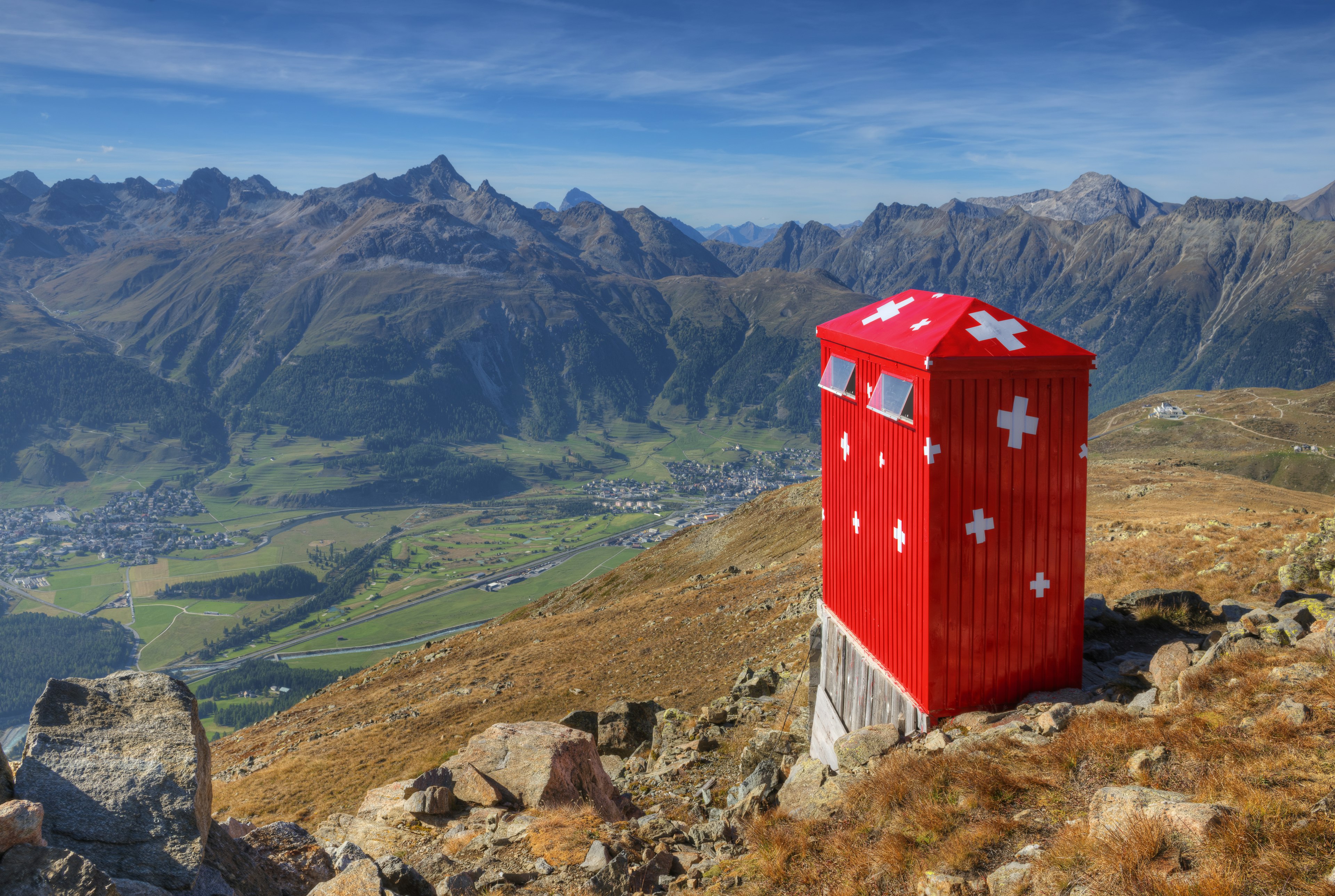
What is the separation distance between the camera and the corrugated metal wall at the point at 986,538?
36.0ft

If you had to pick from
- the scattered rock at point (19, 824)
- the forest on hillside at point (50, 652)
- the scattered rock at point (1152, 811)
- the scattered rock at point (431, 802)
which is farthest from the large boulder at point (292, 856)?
the forest on hillside at point (50, 652)

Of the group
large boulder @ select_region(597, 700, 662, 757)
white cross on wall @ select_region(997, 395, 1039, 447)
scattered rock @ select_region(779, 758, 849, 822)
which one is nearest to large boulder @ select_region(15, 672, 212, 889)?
scattered rock @ select_region(779, 758, 849, 822)

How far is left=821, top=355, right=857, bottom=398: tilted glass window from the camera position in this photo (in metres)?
13.7

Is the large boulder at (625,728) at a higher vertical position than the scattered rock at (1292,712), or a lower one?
lower

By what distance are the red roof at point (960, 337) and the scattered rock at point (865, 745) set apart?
557cm

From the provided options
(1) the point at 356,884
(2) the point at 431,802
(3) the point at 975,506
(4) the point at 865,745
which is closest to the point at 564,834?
(2) the point at 431,802

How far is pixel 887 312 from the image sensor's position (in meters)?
13.6

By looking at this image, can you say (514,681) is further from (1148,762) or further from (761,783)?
(1148,762)

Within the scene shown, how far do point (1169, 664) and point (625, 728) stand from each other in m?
12.8

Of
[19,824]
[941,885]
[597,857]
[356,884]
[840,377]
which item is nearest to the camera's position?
[19,824]

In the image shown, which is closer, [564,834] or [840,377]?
[564,834]

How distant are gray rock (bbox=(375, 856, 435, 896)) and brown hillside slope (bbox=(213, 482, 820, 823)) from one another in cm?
1312

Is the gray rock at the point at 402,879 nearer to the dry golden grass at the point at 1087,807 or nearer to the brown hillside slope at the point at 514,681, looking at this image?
the dry golden grass at the point at 1087,807

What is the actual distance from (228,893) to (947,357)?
10853 millimetres
